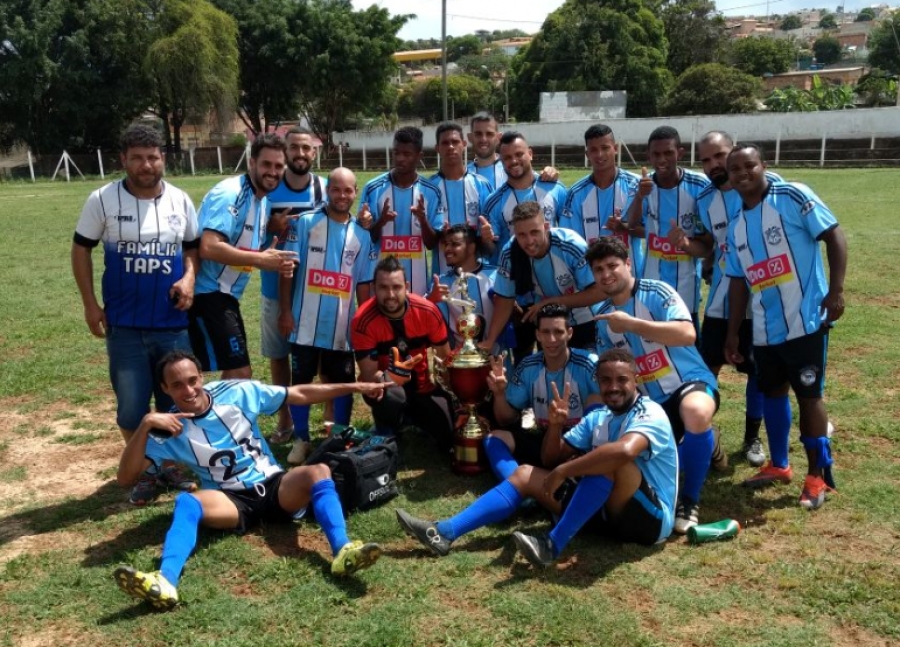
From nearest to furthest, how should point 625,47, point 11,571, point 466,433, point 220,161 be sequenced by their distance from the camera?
point 11,571 < point 466,433 < point 220,161 < point 625,47

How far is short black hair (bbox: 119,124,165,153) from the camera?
4.60 m

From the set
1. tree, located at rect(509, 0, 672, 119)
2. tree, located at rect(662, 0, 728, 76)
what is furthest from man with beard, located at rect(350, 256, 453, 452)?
A: tree, located at rect(662, 0, 728, 76)

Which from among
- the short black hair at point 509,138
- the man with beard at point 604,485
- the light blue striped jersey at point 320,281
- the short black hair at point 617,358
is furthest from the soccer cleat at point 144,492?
the short black hair at point 509,138

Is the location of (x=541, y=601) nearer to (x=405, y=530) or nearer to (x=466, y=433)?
(x=405, y=530)

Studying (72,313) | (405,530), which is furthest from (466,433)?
(72,313)

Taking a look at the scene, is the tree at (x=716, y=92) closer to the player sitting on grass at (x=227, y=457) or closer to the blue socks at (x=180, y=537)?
the player sitting on grass at (x=227, y=457)

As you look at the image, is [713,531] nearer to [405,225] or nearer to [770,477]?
[770,477]

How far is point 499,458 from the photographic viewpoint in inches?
197

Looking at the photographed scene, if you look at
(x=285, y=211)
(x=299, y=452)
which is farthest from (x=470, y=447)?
(x=285, y=211)

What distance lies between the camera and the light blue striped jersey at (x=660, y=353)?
481 cm

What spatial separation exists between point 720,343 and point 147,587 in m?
3.98

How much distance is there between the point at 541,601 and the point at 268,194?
3.50 meters

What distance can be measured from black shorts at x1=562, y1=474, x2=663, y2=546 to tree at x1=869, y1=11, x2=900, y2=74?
74.0 metres

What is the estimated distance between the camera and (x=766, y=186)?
4840 millimetres
